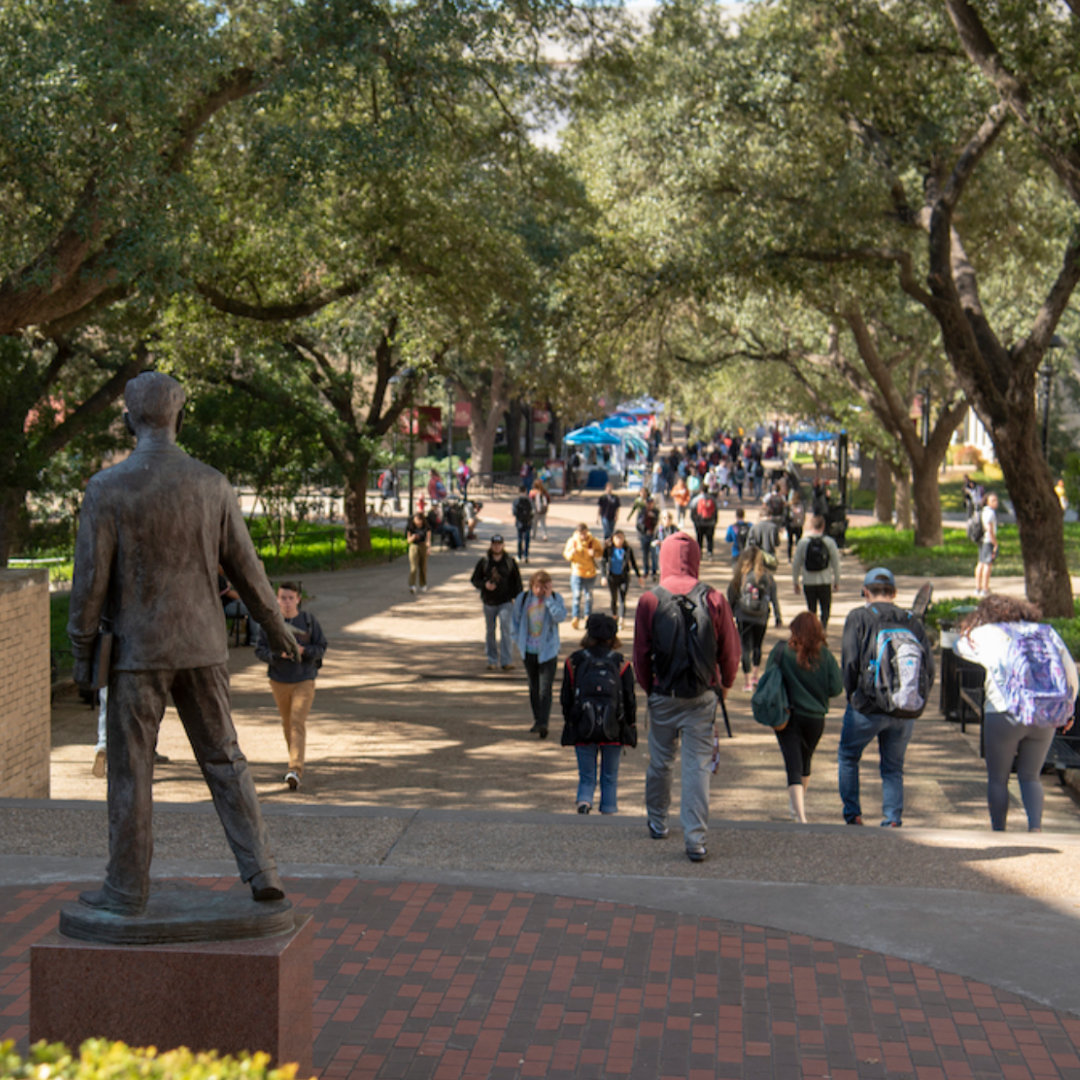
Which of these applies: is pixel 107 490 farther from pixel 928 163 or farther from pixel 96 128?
pixel 928 163

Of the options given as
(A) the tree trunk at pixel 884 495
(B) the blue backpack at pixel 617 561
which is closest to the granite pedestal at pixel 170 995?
(B) the blue backpack at pixel 617 561

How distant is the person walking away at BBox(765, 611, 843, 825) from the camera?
26.4ft

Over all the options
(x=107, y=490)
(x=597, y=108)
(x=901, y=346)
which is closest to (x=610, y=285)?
(x=597, y=108)

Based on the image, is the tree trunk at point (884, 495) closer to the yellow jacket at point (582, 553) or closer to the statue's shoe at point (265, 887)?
the yellow jacket at point (582, 553)

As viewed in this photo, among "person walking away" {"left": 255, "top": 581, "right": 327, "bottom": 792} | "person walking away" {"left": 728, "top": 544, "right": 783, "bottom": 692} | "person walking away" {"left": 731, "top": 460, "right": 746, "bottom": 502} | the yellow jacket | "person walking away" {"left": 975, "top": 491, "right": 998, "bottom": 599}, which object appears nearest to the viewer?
"person walking away" {"left": 255, "top": 581, "right": 327, "bottom": 792}

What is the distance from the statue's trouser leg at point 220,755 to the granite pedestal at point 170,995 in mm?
386

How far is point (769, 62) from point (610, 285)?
4.46 m

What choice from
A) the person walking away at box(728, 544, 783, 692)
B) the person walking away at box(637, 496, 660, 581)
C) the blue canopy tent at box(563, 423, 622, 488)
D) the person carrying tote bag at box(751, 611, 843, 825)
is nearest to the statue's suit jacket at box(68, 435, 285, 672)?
the person carrying tote bag at box(751, 611, 843, 825)

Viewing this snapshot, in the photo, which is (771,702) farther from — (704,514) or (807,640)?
(704,514)

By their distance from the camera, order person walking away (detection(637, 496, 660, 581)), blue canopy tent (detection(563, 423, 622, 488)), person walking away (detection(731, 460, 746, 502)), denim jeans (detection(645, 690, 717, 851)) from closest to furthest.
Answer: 1. denim jeans (detection(645, 690, 717, 851))
2. person walking away (detection(637, 496, 660, 581))
3. person walking away (detection(731, 460, 746, 502))
4. blue canopy tent (detection(563, 423, 622, 488))

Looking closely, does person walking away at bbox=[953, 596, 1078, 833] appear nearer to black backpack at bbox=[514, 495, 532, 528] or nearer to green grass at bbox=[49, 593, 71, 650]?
green grass at bbox=[49, 593, 71, 650]

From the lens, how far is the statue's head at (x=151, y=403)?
4379 mm

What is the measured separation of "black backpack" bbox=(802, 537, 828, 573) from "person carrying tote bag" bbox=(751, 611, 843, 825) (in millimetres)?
7420

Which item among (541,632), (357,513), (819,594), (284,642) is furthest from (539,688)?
(357,513)
